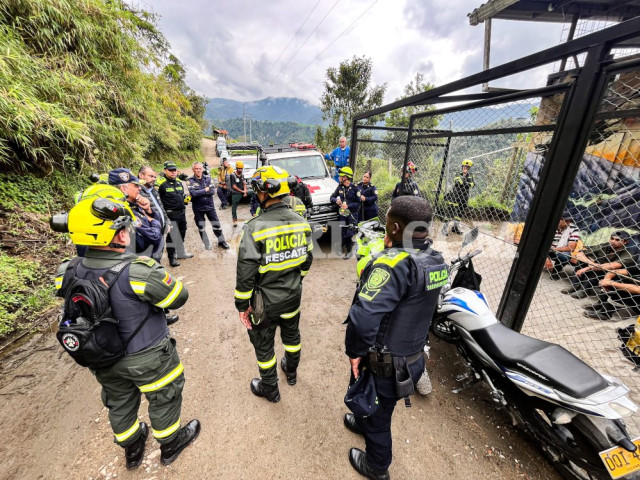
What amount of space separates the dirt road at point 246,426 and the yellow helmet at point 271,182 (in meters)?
1.97

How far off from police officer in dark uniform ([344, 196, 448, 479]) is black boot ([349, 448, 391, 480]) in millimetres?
92

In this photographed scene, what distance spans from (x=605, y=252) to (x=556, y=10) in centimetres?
498

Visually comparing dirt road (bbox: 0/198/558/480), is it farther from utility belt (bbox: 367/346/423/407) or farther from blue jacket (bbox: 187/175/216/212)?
blue jacket (bbox: 187/175/216/212)

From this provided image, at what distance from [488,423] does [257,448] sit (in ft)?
6.57

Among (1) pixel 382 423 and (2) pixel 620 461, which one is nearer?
(2) pixel 620 461

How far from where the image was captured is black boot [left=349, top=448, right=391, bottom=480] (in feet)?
6.19

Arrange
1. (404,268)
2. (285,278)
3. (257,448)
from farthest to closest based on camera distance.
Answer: (285,278) < (257,448) < (404,268)

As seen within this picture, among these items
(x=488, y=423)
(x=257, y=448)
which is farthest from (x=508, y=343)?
(x=257, y=448)

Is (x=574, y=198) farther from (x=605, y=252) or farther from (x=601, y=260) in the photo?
(x=601, y=260)

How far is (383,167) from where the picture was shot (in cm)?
1126

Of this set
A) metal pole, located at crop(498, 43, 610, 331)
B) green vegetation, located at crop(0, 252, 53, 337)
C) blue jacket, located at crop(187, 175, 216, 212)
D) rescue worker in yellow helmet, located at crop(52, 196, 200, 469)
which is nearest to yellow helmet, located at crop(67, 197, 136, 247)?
rescue worker in yellow helmet, located at crop(52, 196, 200, 469)

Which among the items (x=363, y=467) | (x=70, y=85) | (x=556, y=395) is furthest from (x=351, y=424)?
(x=70, y=85)

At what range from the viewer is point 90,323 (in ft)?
4.99

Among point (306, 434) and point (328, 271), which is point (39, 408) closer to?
point (306, 434)
